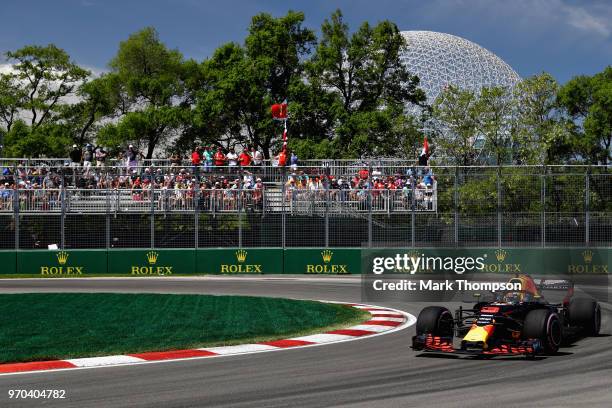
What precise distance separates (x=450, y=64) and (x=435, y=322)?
97.5m

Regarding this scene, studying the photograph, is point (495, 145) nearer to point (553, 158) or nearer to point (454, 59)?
point (553, 158)

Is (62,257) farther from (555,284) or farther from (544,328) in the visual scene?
(544,328)

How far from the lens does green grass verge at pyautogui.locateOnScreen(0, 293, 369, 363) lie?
12.3 metres

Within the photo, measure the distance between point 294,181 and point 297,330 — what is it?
1662 cm

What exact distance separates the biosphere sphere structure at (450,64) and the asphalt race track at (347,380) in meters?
92.4

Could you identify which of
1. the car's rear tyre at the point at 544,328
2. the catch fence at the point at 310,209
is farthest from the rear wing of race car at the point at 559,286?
the catch fence at the point at 310,209

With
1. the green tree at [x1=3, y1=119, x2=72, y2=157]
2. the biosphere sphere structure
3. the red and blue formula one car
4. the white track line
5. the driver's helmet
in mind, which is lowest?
the white track line

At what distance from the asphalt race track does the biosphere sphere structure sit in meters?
92.4

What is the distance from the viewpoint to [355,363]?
35.0ft

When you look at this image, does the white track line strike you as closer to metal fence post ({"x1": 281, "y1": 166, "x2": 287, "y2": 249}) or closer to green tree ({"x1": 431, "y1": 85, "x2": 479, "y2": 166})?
metal fence post ({"x1": 281, "y1": 166, "x2": 287, "y2": 249})

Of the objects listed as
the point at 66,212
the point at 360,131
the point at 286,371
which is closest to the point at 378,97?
the point at 360,131

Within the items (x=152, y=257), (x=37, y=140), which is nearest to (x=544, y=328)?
(x=152, y=257)

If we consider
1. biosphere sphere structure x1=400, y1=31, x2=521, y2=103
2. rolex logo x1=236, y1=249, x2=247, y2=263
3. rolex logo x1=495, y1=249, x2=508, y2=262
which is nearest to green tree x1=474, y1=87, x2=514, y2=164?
rolex logo x1=495, y1=249, x2=508, y2=262

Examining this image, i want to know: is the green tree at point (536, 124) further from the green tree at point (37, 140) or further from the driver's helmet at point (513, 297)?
the driver's helmet at point (513, 297)
